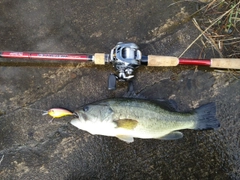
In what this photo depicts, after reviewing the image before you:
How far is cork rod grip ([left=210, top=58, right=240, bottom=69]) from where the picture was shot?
3.35m

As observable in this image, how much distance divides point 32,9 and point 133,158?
2.24 metres

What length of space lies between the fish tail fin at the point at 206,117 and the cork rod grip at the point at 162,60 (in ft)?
1.95

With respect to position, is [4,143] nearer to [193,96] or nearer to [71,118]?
[71,118]

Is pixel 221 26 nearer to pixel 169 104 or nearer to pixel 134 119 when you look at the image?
pixel 169 104

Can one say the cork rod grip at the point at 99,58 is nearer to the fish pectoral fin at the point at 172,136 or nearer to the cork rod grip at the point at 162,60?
the cork rod grip at the point at 162,60

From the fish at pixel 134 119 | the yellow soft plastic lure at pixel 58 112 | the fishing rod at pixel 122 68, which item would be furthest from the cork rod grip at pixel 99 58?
the yellow soft plastic lure at pixel 58 112

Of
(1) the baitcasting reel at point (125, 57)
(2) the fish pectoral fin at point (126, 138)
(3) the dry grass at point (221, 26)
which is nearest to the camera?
(1) the baitcasting reel at point (125, 57)

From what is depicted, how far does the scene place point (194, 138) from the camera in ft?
11.5

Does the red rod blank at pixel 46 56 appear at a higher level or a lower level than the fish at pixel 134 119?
higher

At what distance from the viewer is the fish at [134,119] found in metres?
3.20

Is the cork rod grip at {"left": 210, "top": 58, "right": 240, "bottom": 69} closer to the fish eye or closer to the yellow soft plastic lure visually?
the fish eye

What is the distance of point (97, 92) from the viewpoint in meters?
3.59

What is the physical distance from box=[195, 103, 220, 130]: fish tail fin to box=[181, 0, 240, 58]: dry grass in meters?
A: 0.71

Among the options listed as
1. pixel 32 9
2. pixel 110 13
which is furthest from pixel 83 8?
pixel 32 9
